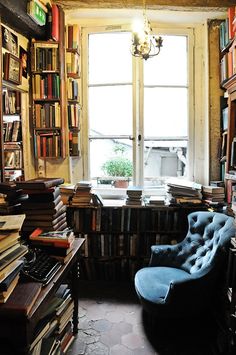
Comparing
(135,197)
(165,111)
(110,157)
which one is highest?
(165,111)

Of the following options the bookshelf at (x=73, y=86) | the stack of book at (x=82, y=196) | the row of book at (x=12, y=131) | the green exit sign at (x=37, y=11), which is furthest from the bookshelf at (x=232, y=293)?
the green exit sign at (x=37, y=11)

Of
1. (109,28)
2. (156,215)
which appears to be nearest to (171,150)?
(156,215)

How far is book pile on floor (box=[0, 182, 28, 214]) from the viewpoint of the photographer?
1.93 m

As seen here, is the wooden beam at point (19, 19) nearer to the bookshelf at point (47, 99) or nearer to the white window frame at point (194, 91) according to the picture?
the bookshelf at point (47, 99)

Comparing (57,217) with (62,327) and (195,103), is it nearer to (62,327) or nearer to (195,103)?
(62,327)

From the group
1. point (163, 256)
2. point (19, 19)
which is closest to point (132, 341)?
point (163, 256)

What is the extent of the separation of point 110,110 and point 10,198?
7.49ft

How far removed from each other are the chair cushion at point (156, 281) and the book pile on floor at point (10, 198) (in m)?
1.18

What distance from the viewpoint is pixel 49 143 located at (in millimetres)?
3590

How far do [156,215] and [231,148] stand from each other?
3.72 ft

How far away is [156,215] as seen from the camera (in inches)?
135

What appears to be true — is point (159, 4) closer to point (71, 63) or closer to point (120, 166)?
point (71, 63)

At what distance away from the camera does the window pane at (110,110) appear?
3945 millimetres

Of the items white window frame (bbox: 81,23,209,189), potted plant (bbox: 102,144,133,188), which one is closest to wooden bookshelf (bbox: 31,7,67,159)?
white window frame (bbox: 81,23,209,189)
